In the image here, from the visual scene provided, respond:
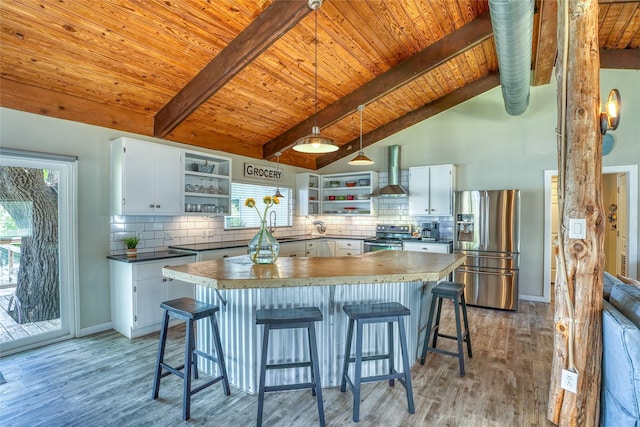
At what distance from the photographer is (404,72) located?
4.35 meters

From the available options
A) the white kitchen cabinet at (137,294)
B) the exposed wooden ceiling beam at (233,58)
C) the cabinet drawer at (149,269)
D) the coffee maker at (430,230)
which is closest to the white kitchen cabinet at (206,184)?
the exposed wooden ceiling beam at (233,58)

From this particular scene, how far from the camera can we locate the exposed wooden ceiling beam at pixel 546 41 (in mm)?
3146

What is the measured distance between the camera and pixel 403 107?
5.86 m

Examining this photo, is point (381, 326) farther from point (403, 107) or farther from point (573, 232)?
point (403, 107)

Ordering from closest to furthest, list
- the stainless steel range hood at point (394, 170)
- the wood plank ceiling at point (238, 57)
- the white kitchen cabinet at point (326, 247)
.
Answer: the wood plank ceiling at point (238, 57) < the stainless steel range hood at point (394, 170) < the white kitchen cabinet at point (326, 247)

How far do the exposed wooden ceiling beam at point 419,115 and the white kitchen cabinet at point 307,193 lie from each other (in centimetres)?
64

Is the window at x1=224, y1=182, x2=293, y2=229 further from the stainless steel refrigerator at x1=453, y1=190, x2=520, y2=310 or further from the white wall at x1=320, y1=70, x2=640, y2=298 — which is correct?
the stainless steel refrigerator at x1=453, y1=190, x2=520, y2=310

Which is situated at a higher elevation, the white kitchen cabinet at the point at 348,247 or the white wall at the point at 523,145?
the white wall at the point at 523,145

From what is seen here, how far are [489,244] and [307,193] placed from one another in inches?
132

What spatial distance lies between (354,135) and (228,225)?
302 cm

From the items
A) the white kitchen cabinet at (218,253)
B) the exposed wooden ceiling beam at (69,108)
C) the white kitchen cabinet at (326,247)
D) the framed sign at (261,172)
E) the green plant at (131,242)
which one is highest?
the exposed wooden ceiling beam at (69,108)

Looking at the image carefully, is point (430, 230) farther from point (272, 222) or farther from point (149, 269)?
point (149, 269)

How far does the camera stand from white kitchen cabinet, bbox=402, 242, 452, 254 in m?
5.29

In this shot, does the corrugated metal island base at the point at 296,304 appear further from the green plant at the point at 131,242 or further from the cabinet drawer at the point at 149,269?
the green plant at the point at 131,242
